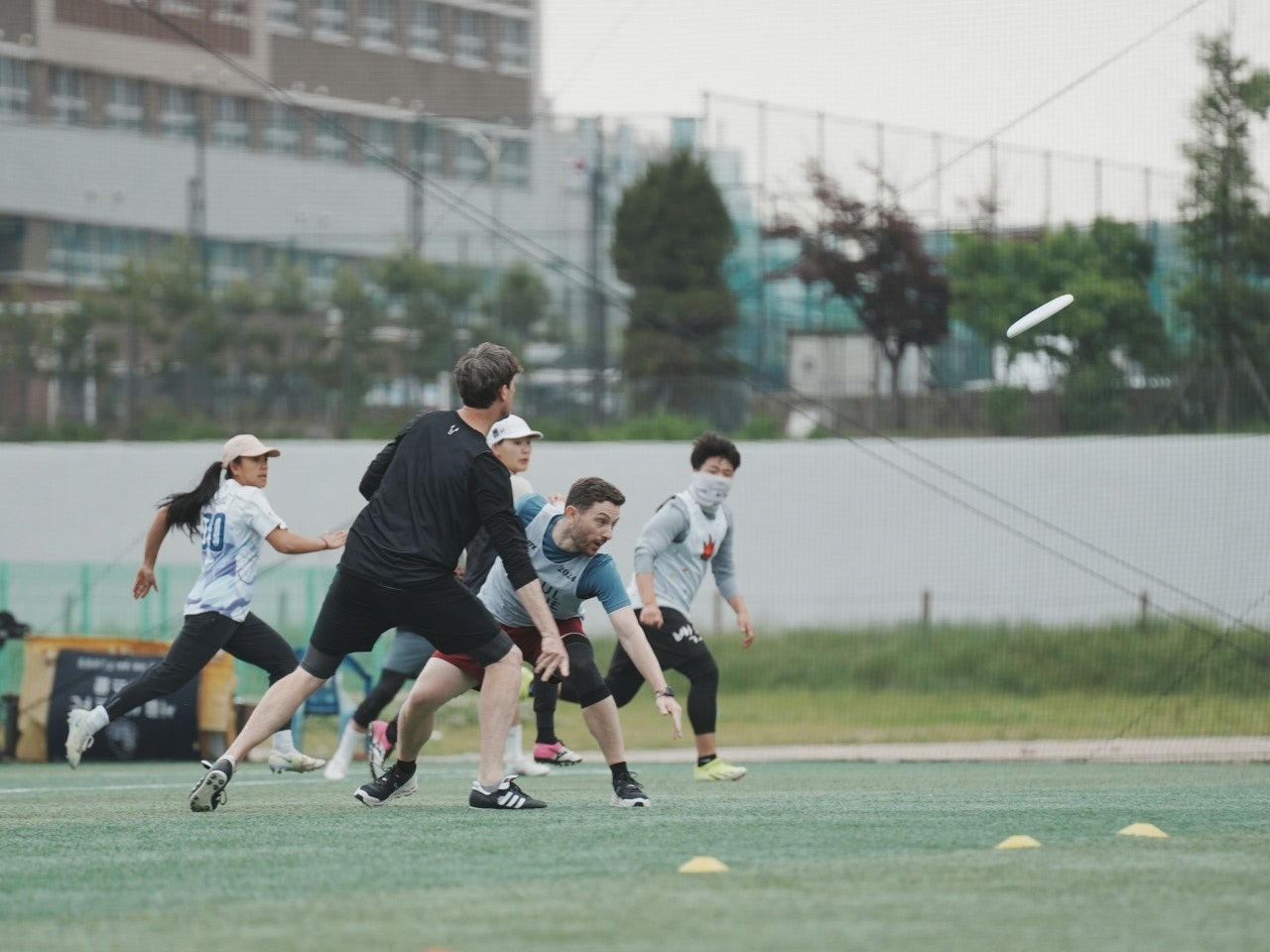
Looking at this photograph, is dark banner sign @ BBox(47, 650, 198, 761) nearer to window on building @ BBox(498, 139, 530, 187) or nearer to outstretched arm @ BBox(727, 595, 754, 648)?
outstretched arm @ BBox(727, 595, 754, 648)

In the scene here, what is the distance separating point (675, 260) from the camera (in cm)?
3047

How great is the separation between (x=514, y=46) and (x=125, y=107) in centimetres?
684

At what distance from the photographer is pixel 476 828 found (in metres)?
6.85

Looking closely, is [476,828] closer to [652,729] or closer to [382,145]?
→ [652,729]

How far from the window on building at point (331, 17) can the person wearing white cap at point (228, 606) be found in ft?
85.4

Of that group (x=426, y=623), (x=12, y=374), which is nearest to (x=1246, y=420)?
(x=12, y=374)

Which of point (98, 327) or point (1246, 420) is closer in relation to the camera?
point (1246, 420)

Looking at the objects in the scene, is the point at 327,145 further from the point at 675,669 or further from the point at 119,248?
the point at 675,669

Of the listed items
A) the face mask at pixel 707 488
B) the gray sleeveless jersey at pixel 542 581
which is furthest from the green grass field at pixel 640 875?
the face mask at pixel 707 488

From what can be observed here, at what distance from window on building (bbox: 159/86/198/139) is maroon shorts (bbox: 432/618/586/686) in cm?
2472

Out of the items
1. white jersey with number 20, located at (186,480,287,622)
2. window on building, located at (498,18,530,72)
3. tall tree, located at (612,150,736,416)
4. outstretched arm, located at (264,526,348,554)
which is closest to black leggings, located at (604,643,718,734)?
outstretched arm, located at (264,526,348,554)

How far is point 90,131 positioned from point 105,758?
19.2 metres

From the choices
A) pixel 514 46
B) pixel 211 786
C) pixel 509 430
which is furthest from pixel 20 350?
pixel 211 786

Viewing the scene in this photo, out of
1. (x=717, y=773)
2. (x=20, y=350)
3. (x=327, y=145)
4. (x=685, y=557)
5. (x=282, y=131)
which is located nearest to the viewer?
(x=717, y=773)
